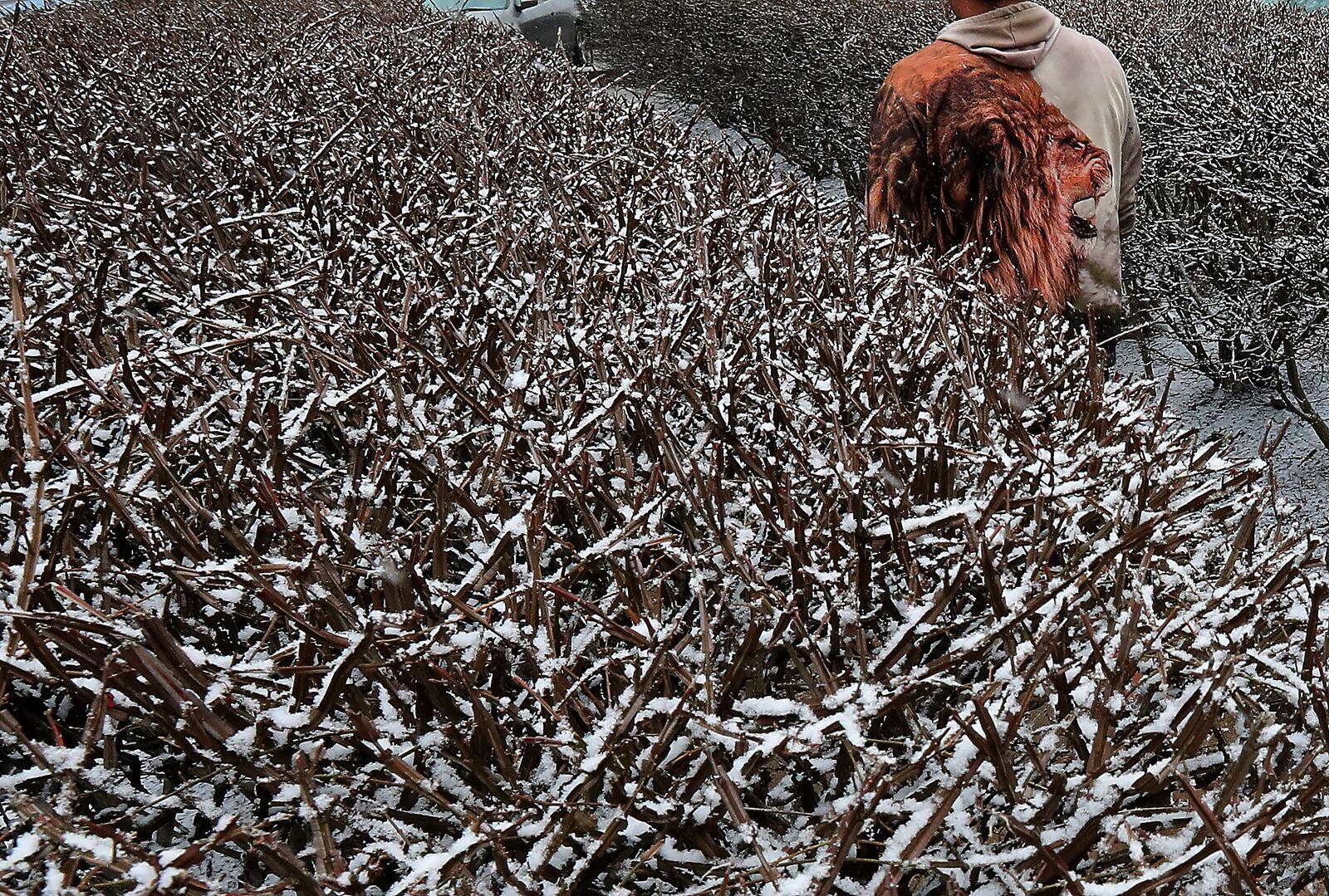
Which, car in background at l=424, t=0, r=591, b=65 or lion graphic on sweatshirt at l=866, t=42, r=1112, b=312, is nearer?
lion graphic on sweatshirt at l=866, t=42, r=1112, b=312

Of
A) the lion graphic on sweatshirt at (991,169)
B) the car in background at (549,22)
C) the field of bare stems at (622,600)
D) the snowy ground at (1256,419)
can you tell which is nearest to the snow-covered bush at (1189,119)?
the snowy ground at (1256,419)

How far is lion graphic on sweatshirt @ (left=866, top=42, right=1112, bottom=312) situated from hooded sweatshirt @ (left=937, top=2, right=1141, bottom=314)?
0.04 m

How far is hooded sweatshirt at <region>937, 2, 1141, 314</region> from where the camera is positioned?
140 inches

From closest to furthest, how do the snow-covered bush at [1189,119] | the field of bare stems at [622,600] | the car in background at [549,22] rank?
the field of bare stems at [622,600] → the snow-covered bush at [1189,119] → the car in background at [549,22]

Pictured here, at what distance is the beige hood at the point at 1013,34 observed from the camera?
139 inches

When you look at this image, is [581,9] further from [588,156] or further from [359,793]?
[359,793]

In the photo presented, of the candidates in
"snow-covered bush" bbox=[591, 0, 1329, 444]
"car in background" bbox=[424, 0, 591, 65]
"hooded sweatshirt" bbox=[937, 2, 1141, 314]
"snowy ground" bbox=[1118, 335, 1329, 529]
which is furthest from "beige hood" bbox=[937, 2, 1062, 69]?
"car in background" bbox=[424, 0, 591, 65]

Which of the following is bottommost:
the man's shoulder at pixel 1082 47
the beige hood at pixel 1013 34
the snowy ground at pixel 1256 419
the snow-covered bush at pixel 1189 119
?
the snowy ground at pixel 1256 419

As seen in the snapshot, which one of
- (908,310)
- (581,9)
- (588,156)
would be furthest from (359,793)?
(581,9)

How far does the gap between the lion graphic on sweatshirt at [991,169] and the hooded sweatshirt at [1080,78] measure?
37 millimetres

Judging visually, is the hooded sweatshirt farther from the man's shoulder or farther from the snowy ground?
the snowy ground

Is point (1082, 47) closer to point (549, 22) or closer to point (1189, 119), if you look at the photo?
point (1189, 119)

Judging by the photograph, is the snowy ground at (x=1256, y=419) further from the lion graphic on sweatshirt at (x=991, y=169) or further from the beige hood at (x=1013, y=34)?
the beige hood at (x=1013, y=34)

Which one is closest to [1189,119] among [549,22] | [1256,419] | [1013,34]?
[1256,419]
